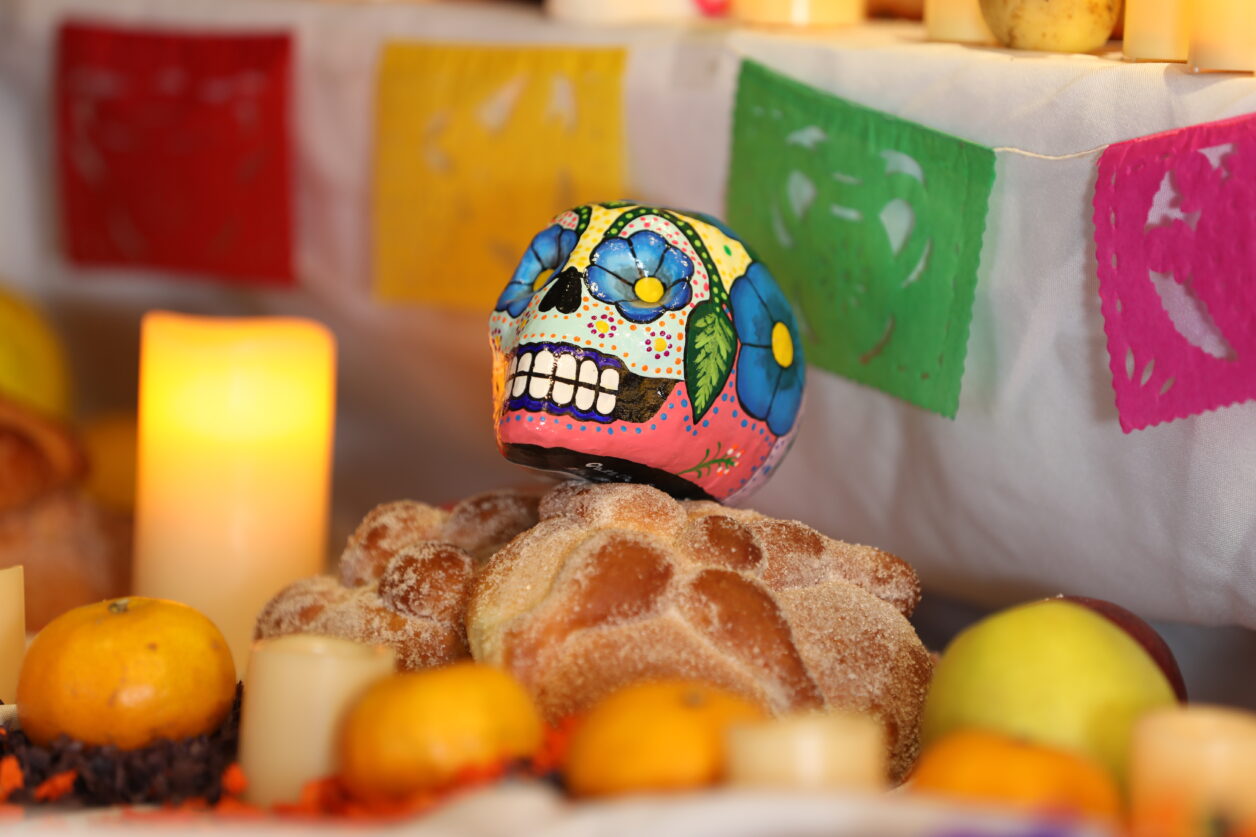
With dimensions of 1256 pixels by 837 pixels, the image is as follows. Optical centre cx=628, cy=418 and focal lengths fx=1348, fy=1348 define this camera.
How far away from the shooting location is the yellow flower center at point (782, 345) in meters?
0.93

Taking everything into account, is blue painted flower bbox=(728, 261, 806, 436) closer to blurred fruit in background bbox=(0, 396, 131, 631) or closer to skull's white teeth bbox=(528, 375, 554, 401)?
skull's white teeth bbox=(528, 375, 554, 401)

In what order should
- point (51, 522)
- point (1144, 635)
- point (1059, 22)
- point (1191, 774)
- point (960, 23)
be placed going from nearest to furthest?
point (1191, 774) → point (1144, 635) → point (1059, 22) → point (960, 23) → point (51, 522)

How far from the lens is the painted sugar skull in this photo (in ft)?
2.79

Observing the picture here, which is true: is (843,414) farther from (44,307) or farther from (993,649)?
(44,307)

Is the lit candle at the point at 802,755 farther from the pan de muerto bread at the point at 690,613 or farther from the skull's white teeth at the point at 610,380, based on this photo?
the skull's white teeth at the point at 610,380

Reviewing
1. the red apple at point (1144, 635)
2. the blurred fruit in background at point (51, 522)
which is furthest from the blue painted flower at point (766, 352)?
the blurred fruit in background at point (51, 522)

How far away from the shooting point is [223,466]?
3.98 feet

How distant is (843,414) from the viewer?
3.76ft

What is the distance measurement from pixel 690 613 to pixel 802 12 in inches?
27.2

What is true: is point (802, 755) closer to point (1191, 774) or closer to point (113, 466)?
point (1191, 774)

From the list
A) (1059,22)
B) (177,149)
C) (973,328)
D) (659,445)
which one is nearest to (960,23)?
(1059,22)

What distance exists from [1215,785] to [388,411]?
125cm

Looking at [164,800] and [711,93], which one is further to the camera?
[711,93]

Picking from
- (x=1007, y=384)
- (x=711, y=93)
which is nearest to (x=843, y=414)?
(x=1007, y=384)
